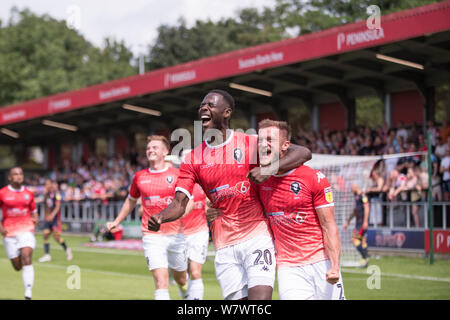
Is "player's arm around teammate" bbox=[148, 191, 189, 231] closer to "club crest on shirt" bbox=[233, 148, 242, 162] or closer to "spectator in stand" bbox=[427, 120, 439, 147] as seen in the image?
"club crest on shirt" bbox=[233, 148, 242, 162]

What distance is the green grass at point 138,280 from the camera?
42.9ft

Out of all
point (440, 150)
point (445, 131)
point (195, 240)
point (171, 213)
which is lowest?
point (195, 240)

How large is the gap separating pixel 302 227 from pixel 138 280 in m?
9.77

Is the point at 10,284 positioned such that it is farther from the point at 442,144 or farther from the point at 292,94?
the point at 292,94

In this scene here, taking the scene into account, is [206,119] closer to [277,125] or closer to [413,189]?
[277,125]

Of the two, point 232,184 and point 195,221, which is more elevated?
point 232,184

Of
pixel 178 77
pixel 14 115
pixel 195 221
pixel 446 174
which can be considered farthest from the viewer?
pixel 14 115

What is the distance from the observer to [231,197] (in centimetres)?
656

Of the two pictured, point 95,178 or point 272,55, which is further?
point 95,178

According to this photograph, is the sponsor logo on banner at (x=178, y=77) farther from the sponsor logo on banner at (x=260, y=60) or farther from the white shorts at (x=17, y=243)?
the white shorts at (x=17, y=243)

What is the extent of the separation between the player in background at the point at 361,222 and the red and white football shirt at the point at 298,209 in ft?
36.3

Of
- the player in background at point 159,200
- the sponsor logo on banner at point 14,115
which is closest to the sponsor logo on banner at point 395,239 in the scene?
the player in background at point 159,200

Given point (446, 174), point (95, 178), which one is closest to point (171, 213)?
point (446, 174)

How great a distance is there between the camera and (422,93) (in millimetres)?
23078
